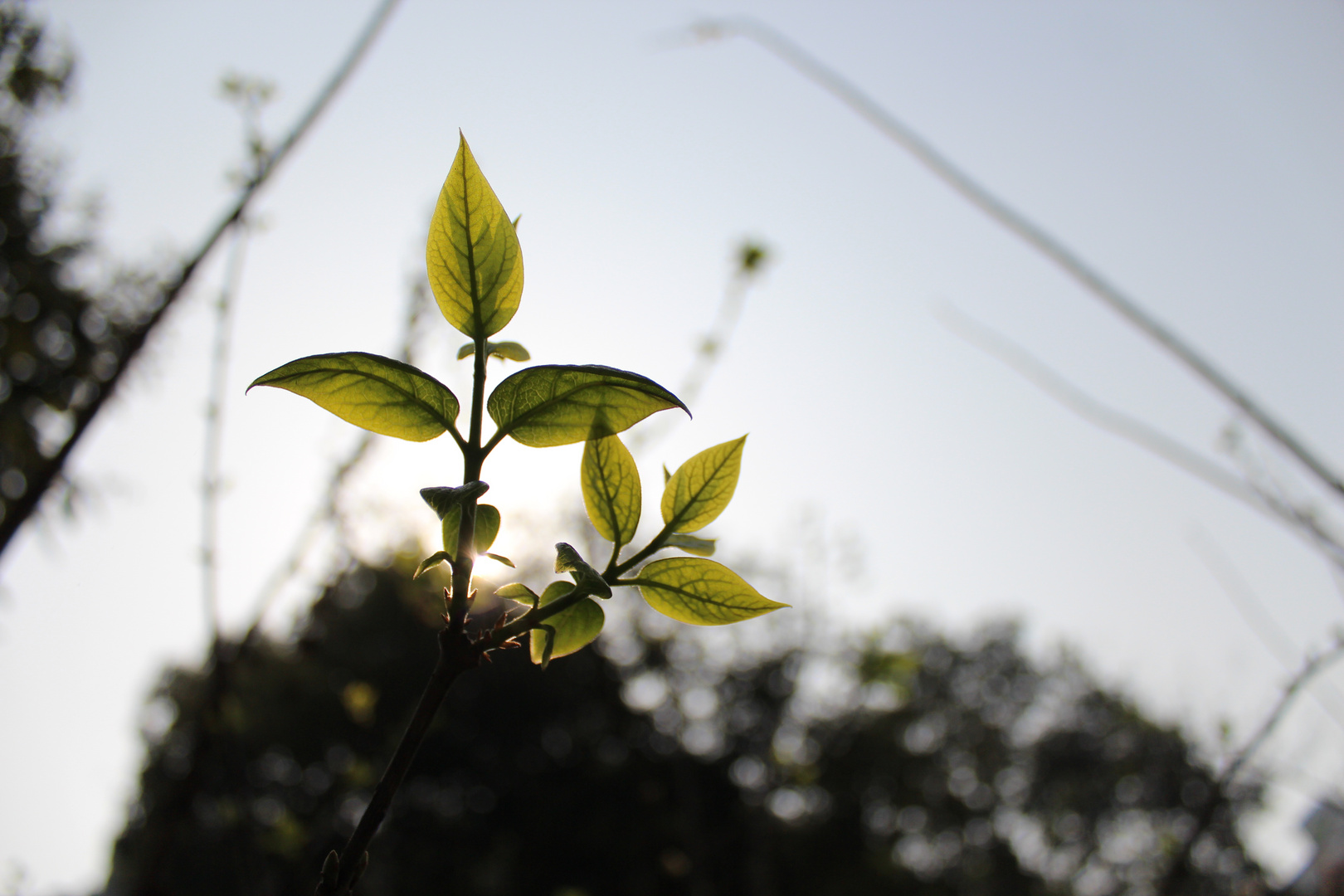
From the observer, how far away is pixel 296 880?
A: 2.67 ft

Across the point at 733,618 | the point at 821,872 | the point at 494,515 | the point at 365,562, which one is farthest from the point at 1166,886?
the point at 821,872

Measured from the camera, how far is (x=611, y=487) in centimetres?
34

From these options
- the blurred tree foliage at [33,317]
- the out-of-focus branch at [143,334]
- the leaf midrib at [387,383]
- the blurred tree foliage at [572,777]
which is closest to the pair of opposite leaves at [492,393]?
the leaf midrib at [387,383]

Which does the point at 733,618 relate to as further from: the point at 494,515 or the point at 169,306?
the point at 169,306

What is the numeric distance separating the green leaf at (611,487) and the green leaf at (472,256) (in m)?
0.08

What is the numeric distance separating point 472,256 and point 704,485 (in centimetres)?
16

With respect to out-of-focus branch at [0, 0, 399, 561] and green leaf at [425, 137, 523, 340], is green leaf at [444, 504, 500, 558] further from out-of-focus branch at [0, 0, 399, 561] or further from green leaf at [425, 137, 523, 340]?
out-of-focus branch at [0, 0, 399, 561]

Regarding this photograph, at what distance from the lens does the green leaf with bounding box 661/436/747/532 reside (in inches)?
14.3

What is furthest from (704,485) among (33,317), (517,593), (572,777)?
(572,777)

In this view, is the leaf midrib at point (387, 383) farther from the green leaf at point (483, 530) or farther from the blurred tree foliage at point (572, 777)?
the blurred tree foliage at point (572, 777)

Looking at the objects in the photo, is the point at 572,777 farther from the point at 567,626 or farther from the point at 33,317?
the point at 567,626

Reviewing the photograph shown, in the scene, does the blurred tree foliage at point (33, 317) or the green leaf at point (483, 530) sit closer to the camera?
the green leaf at point (483, 530)

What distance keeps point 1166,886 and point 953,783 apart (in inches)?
548

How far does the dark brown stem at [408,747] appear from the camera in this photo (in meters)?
0.27
